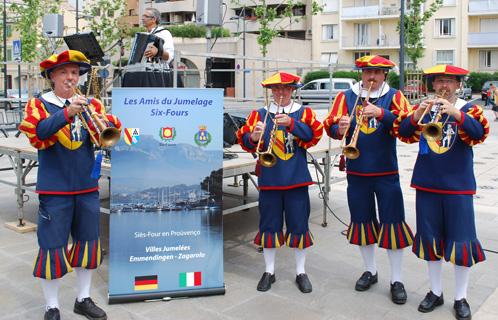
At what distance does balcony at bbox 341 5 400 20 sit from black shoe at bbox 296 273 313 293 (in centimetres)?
4322

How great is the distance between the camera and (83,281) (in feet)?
13.7

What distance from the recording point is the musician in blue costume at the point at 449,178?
3973mm

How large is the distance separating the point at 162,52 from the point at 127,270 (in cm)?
280

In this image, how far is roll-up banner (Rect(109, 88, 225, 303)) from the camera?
432cm

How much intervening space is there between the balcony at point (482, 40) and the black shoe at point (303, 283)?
142 ft

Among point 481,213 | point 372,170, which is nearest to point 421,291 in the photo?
point 372,170

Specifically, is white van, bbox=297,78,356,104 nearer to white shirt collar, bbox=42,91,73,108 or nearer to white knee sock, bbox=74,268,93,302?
white shirt collar, bbox=42,91,73,108

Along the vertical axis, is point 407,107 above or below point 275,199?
above

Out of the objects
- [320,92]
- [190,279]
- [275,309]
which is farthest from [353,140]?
[320,92]

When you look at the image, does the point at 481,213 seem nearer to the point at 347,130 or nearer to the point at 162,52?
the point at 347,130

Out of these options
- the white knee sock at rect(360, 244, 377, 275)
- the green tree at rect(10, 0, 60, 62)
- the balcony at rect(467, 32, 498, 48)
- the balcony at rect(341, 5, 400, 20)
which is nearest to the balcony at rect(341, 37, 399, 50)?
the balcony at rect(341, 5, 400, 20)

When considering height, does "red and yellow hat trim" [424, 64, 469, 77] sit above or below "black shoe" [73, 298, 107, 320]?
above

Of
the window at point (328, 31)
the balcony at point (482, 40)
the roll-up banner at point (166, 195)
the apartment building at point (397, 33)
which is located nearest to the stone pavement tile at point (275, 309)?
the roll-up banner at point (166, 195)

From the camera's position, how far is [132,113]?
4.27 m
